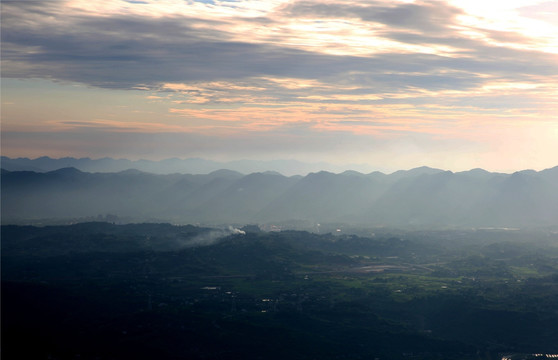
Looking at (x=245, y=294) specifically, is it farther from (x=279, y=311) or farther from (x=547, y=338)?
(x=547, y=338)

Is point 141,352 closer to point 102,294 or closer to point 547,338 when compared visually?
point 102,294

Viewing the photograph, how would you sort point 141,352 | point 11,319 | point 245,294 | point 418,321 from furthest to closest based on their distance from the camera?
point 245,294 < point 418,321 < point 11,319 < point 141,352

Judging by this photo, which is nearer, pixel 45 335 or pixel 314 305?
pixel 45 335

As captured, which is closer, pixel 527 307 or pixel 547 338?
pixel 547 338

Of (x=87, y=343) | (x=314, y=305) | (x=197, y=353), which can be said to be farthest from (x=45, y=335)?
(x=314, y=305)

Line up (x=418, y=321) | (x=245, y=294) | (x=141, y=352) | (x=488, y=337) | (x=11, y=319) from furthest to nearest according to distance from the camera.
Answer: (x=245, y=294), (x=418, y=321), (x=488, y=337), (x=11, y=319), (x=141, y=352)

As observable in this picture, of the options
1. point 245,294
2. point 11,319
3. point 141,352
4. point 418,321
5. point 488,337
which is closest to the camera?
point 141,352

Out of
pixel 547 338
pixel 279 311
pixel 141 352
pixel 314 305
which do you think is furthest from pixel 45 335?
pixel 547 338

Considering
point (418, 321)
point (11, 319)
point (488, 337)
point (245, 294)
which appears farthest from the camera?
point (245, 294)
